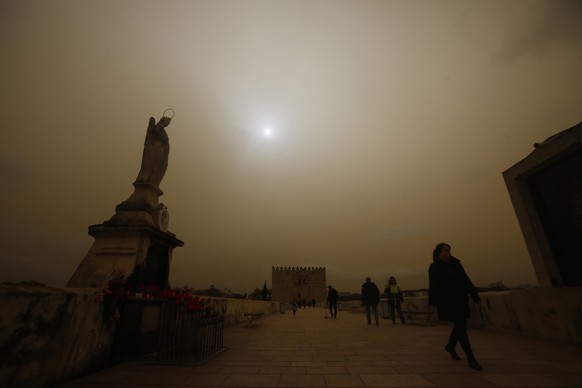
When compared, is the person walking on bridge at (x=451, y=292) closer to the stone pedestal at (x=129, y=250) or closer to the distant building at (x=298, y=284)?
the stone pedestal at (x=129, y=250)

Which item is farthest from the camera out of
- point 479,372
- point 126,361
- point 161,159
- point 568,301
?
point 161,159

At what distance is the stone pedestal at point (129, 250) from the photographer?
6.53 metres

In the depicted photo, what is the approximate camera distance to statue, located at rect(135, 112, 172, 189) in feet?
27.9

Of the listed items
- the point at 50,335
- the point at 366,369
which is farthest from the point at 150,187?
the point at 366,369

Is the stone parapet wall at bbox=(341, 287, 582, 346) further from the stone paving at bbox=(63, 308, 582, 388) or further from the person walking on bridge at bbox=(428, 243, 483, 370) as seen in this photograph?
the person walking on bridge at bbox=(428, 243, 483, 370)

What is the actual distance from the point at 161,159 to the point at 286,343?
6.80 m

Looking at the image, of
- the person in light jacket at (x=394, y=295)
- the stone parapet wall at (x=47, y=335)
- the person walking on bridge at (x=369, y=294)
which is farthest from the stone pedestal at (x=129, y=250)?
the person in light jacket at (x=394, y=295)

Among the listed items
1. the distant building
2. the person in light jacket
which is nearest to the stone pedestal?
the person in light jacket

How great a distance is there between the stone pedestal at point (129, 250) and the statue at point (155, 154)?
87cm

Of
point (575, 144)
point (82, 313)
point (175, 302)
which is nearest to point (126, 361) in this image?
point (175, 302)

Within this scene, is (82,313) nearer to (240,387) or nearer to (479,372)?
(240,387)

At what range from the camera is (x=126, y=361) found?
4730mm

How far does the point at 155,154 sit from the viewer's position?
8.75 meters

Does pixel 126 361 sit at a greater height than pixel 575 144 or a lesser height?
lesser
